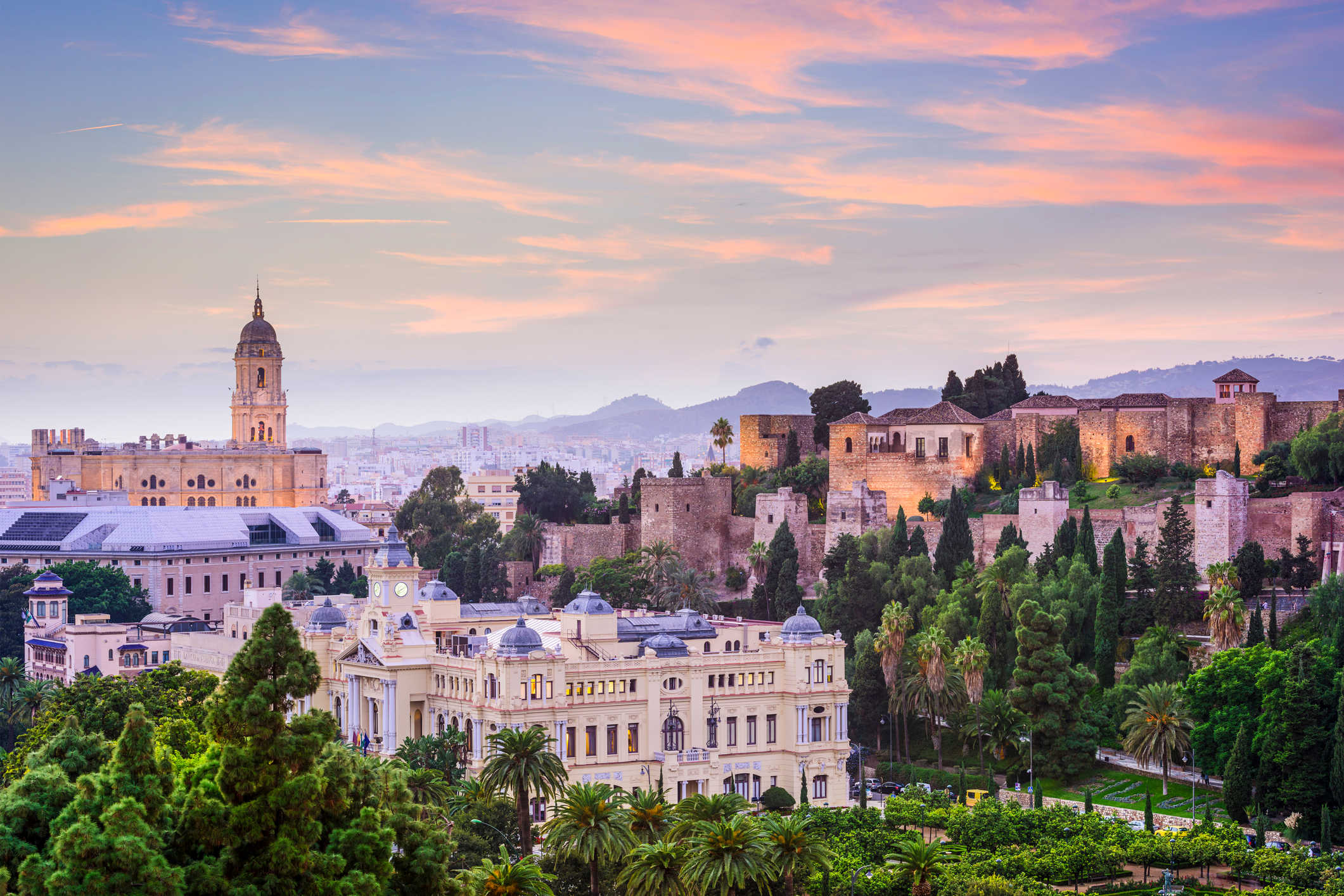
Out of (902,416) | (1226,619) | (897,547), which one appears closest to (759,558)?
(902,416)

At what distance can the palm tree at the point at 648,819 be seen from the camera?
1834 inches

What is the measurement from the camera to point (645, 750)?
62.5 meters

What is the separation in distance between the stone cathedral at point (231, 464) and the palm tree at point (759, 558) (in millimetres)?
68338

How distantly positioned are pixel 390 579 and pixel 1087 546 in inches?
1070

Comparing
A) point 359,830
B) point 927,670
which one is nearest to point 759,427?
point 927,670

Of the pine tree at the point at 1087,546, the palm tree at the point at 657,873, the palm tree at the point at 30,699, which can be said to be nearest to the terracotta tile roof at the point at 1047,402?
the pine tree at the point at 1087,546

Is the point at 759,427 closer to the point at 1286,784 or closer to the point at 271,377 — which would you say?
the point at 1286,784

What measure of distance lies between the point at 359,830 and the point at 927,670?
1583 inches

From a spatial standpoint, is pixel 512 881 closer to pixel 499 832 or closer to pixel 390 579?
pixel 499 832

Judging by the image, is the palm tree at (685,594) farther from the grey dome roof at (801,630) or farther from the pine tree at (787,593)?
the grey dome roof at (801,630)

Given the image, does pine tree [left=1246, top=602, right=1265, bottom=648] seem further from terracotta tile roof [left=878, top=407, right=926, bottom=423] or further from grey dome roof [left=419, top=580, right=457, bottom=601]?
terracotta tile roof [left=878, top=407, right=926, bottom=423]

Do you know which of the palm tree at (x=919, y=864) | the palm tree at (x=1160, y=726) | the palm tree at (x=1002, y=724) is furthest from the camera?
the palm tree at (x=1002, y=724)

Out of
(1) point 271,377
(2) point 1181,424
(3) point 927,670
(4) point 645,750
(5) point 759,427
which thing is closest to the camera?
(4) point 645,750

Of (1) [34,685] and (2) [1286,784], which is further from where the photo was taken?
(1) [34,685]
